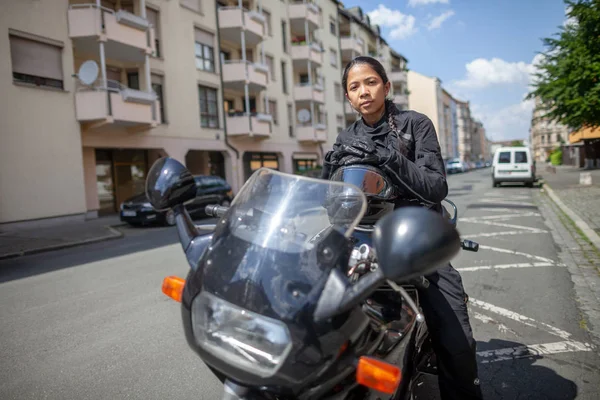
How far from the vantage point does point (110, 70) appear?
58.9 ft

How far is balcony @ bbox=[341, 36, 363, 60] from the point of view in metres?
39.2

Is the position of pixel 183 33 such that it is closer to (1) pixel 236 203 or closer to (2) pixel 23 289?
(2) pixel 23 289

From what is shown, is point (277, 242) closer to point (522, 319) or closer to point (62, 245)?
point (522, 319)

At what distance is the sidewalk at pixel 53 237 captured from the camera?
32.1 feet

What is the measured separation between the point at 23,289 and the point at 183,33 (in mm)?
17732

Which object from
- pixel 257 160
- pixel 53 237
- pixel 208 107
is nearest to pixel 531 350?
pixel 53 237

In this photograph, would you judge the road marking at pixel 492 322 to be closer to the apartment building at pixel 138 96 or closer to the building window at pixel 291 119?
the apartment building at pixel 138 96

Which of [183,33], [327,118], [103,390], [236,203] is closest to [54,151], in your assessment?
[183,33]

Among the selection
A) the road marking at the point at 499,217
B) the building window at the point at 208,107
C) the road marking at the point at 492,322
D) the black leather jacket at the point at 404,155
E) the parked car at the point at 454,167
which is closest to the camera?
the black leather jacket at the point at 404,155

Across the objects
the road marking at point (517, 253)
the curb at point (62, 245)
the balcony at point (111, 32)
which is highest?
the balcony at point (111, 32)

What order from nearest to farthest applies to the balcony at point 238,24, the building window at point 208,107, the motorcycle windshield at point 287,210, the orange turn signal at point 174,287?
the motorcycle windshield at point 287,210 → the orange turn signal at point 174,287 → the building window at point 208,107 → the balcony at point 238,24

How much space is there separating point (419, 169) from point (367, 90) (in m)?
0.60

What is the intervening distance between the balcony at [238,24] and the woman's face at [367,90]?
23074 mm

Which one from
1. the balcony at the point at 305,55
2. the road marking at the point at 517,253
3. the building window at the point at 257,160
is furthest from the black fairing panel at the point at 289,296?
the balcony at the point at 305,55
